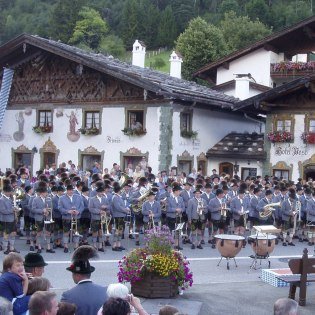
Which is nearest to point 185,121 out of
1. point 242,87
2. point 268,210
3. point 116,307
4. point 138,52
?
point 242,87

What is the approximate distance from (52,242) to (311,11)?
80499 mm

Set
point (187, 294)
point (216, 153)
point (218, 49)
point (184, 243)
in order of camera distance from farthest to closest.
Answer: point (218, 49) < point (216, 153) < point (184, 243) < point (187, 294)

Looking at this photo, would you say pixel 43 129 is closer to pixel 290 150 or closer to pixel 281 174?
pixel 281 174

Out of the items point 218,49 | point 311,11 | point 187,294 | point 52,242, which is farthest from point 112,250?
point 311,11

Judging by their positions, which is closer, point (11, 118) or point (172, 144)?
point (172, 144)

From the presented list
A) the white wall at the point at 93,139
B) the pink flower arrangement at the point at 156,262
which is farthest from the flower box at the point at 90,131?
the pink flower arrangement at the point at 156,262

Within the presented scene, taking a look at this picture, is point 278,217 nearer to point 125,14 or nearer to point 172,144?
point 172,144

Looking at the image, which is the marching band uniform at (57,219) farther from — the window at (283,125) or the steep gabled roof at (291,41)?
the steep gabled roof at (291,41)

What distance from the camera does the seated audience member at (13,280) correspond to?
6867mm

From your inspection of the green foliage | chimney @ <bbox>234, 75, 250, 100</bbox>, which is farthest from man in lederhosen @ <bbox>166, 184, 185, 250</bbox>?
the green foliage

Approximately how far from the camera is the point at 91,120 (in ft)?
101

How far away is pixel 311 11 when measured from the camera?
295ft

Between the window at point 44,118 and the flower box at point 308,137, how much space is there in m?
12.9

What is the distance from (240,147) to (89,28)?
70878 mm
